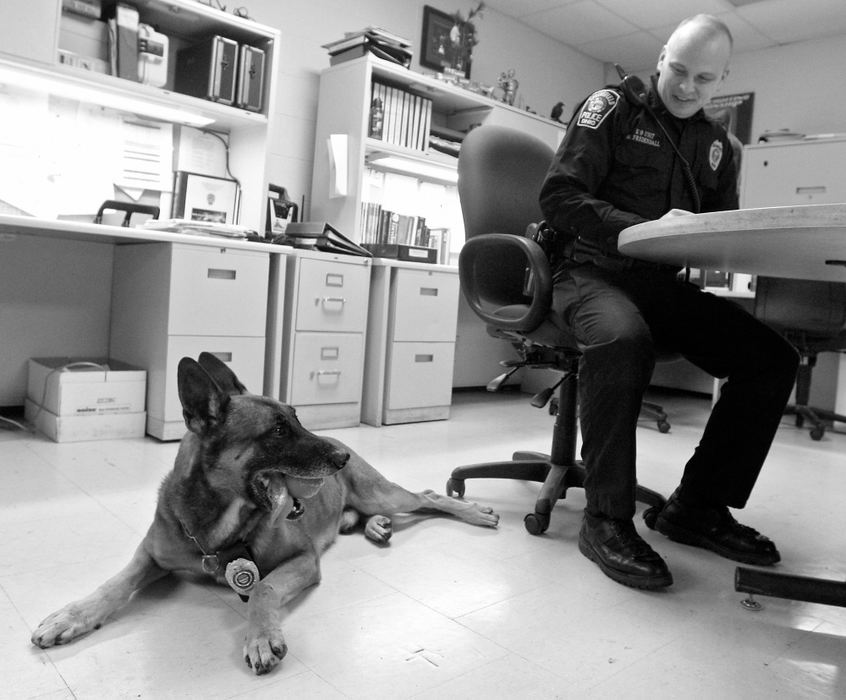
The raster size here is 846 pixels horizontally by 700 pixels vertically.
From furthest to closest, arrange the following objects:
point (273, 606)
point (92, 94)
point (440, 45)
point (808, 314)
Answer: point (440, 45) < point (808, 314) < point (92, 94) < point (273, 606)

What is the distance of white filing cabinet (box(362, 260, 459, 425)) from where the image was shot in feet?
9.89

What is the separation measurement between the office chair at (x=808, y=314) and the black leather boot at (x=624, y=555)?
2061 mm

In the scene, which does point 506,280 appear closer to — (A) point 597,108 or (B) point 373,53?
(A) point 597,108

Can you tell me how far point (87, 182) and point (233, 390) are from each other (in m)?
2.01

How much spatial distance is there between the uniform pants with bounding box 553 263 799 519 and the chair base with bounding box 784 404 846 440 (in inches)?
78.4

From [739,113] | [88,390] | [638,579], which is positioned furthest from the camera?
[739,113]

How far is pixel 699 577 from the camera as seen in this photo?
1480 mm

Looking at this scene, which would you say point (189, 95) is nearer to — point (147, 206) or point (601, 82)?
point (147, 206)

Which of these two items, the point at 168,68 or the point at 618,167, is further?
the point at 168,68

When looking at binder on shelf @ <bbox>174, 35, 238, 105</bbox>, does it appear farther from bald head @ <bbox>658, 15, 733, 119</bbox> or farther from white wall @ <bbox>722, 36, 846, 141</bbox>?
white wall @ <bbox>722, 36, 846, 141</bbox>

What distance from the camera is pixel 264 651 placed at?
1001 millimetres

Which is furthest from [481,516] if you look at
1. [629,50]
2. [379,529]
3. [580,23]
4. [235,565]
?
[629,50]

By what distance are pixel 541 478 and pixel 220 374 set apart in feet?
3.52

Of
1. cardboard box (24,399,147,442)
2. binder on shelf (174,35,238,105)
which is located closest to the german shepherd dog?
cardboard box (24,399,147,442)
